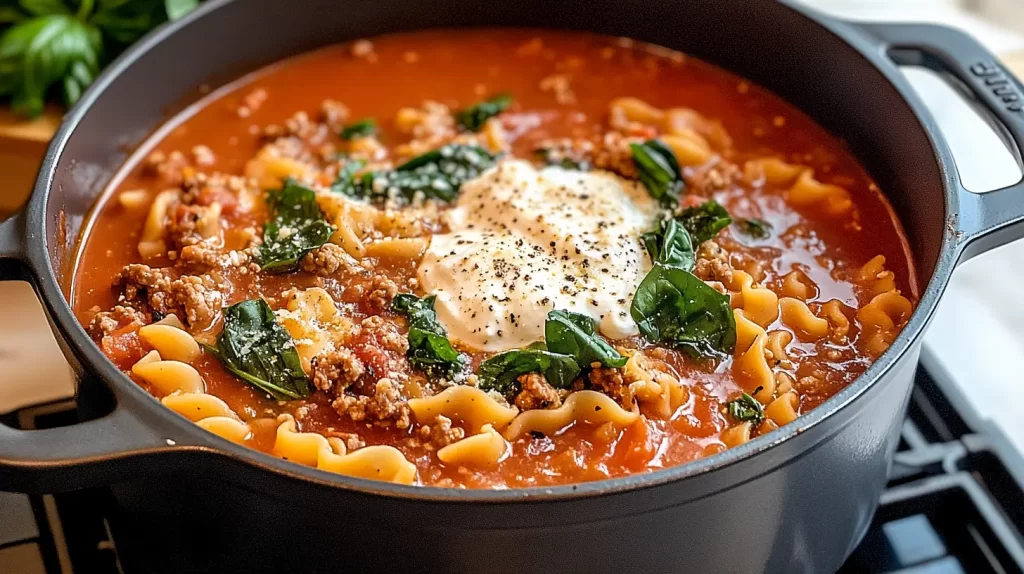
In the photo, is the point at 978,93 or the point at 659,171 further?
the point at 659,171

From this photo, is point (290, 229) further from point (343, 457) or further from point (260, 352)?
point (343, 457)

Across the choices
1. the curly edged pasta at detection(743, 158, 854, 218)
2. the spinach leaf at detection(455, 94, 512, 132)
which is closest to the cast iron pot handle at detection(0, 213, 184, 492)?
the spinach leaf at detection(455, 94, 512, 132)

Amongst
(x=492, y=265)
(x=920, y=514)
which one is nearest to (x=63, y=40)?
(x=492, y=265)

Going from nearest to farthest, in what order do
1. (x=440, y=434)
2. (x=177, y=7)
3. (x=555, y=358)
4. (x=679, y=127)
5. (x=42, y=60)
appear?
(x=440, y=434)
(x=555, y=358)
(x=679, y=127)
(x=42, y=60)
(x=177, y=7)

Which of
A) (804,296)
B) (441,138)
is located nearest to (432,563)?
(804,296)

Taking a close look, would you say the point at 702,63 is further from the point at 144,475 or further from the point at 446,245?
the point at 144,475

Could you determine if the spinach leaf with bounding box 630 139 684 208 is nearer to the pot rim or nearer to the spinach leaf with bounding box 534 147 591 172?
the spinach leaf with bounding box 534 147 591 172
